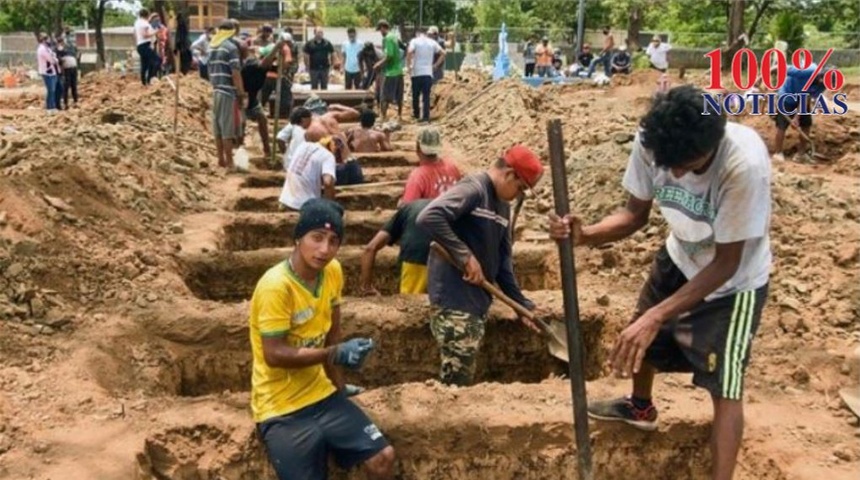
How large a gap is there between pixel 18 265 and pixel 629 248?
4815 millimetres

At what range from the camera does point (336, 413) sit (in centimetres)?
357

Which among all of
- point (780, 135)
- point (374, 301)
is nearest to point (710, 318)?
point (374, 301)

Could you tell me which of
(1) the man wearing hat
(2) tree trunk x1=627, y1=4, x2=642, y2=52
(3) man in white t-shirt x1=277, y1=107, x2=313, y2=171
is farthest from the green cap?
(2) tree trunk x1=627, y1=4, x2=642, y2=52

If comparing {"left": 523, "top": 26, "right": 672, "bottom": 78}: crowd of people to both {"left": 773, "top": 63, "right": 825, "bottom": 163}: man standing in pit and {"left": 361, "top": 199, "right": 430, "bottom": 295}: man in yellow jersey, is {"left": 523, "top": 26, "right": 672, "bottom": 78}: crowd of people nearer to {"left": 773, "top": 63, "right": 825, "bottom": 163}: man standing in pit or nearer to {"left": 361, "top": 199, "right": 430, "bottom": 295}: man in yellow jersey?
{"left": 773, "top": 63, "right": 825, "bottom": 163}: man standing in pit

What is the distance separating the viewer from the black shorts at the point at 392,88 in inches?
566

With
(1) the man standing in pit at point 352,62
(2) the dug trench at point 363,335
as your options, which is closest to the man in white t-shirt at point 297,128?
(2) the dug trench at point 363,335

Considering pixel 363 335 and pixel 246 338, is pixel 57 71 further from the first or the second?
pixel 363 335

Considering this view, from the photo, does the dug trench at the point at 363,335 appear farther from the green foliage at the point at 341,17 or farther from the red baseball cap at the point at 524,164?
the green foliage at the point at 341,17

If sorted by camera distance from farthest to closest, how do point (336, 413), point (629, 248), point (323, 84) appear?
point (323, 84)
point (629, 248)
point (336, 413)

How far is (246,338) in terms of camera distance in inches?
208

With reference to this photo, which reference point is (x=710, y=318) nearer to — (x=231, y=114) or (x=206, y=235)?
(x=206, y=235)

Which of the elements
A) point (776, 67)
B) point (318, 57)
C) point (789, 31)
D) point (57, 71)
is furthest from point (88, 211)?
point (789, 31)

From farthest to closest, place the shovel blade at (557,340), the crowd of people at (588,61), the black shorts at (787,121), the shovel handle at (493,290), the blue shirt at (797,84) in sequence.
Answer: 1. the crowd of people at (588,61)
2. the black shorts at (787,121)
3. the blue shirt at (797,84)
4. the shovel blade at (557,340)
5. the shovel handle at (493,290)

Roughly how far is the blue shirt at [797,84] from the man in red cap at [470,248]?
7.54 meters
